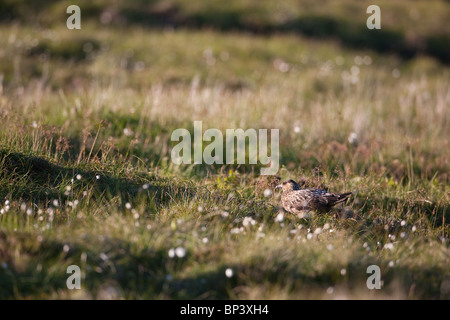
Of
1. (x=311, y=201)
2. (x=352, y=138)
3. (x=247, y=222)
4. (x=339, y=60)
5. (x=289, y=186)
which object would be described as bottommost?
(x=247, y=222)

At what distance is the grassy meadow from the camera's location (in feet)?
12.8

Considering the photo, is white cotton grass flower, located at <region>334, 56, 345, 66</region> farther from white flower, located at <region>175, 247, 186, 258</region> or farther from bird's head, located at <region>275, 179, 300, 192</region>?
white flower, located at <region>175, 247, 186, 258</region>

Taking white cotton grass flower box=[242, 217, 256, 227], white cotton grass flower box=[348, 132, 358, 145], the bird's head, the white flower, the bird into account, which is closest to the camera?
the white flower

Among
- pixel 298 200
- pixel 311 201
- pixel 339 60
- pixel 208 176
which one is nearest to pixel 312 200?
pixel 311 201

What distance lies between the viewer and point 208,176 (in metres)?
6.23

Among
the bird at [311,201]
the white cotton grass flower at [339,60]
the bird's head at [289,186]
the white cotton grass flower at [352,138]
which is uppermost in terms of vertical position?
the white cotton grass flower at [339,60]

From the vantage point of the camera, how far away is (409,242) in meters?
4.68

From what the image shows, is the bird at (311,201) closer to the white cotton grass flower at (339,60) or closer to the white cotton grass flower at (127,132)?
the white cotton grass flower at (127,132)

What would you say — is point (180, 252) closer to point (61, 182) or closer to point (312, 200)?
point (312, 200)

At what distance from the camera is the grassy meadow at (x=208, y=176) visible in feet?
12.8


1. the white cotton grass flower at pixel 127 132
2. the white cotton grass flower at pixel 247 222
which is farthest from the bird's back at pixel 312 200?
the white cotton grass flower at pixel 127 132

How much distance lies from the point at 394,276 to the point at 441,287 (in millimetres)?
396

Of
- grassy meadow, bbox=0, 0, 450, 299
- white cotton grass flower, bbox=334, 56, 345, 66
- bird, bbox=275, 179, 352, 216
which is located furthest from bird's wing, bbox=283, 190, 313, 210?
white cotton grass flower, bbox=334, 56, 345, 66

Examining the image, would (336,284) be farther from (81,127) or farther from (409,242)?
(81,127)
